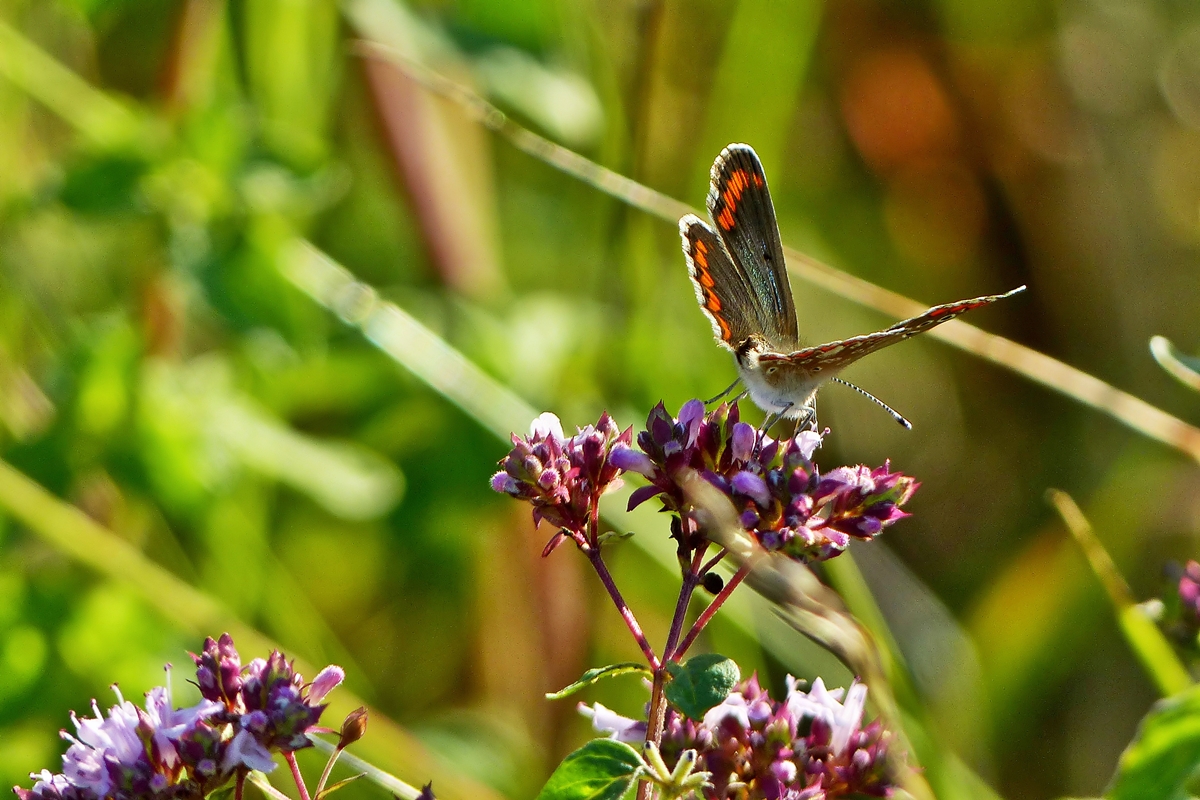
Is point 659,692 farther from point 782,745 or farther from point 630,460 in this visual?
point 630,460

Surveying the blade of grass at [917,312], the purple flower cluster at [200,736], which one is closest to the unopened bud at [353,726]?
the purple flower cluster at [200,736]

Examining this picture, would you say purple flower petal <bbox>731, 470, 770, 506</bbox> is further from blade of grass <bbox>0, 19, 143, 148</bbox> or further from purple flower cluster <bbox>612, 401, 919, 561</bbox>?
blade of grass <bbox>0, 19, 143, 148</bbox>

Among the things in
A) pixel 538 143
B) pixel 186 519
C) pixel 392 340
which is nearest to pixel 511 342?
pixel 392 340

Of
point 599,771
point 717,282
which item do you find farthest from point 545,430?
point 717,282

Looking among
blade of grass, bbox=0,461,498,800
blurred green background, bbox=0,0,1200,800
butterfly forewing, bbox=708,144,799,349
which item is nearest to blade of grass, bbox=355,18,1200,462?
Answer: butterfly forewing, bbox=708,144,799,349

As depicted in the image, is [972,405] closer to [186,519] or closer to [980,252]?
[980,252]

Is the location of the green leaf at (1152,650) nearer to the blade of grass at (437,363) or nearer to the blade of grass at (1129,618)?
the blade of grass at (1129,618)
